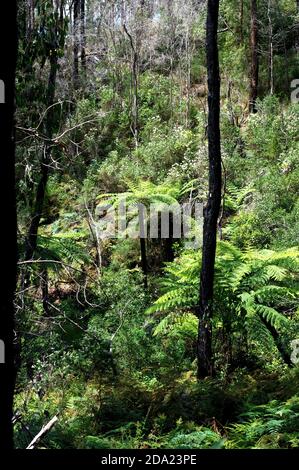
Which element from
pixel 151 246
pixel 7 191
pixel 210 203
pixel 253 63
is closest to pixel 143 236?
pixel 151 246

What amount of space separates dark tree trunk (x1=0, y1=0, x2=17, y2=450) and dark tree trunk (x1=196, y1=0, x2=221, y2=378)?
3.41 metres

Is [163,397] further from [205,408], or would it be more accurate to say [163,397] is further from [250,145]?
[250,145]

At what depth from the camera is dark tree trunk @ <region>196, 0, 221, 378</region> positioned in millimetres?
5879

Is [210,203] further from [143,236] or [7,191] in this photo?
[143,236]

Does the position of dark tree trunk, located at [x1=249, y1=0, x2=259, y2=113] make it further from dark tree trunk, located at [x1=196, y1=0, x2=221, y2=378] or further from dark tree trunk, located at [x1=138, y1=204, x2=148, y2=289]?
dark tree trunk, located at [x1=196, y1=0, x2=221, y2=378]

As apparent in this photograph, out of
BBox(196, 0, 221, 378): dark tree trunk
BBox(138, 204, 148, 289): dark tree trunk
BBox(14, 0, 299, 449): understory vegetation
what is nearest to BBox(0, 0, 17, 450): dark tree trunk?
BBox(14, 0, 299, 449): understory vegetation

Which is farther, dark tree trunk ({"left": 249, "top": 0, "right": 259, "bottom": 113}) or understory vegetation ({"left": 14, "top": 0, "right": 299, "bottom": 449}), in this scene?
dark tree trunk ({"left": 249, "top": 0, "right": 259, "bottom": 113})

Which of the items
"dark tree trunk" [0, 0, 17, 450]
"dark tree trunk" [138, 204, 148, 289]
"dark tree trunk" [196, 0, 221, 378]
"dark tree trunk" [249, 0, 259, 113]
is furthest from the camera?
"dark tree trunk" [249, 0, 259, 113]

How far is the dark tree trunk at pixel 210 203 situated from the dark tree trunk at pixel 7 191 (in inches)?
134

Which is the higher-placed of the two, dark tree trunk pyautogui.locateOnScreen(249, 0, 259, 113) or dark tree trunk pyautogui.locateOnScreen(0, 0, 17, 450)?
dark tree trunk pyautogui.locateOnScreen(249, 0, 259, 113)

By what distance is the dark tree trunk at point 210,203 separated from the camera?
5879 mm

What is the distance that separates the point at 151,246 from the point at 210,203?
6.51 metres
